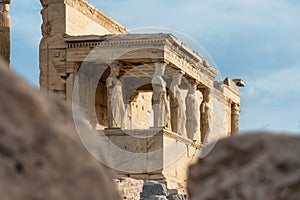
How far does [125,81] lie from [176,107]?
58.1 inches

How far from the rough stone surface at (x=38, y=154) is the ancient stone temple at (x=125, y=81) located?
1676cm

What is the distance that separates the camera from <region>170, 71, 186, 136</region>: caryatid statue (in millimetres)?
23172

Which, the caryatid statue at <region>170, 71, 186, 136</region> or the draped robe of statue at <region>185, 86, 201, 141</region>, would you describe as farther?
the draped robe of statue at <region>185, 86, 201, 141</region>

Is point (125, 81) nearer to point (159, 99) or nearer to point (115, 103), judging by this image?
point (159, 99)

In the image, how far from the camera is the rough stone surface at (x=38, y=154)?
75.1 inches

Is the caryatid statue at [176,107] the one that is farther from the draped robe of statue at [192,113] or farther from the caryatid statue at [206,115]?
the caryatid statue at [206,115]

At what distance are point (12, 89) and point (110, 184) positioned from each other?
0.27 m

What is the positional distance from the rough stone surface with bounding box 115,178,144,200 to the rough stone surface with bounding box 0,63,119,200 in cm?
1108

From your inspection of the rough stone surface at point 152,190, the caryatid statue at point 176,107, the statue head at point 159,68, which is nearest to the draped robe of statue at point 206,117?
the caryatid statue at point 176,107

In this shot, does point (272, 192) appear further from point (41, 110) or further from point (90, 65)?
point (90, 65)

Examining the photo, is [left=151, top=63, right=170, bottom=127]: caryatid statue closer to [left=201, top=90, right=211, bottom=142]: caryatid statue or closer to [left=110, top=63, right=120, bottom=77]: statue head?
[left=110, top=63, right=120, bottom=77]: statue head

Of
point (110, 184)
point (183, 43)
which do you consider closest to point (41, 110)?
point (110, 184)

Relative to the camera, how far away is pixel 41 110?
1.97m

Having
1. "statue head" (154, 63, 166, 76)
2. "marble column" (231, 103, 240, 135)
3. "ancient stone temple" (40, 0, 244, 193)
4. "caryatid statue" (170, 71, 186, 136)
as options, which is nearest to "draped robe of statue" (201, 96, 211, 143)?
"ancient stone temple" (40, 0, 244, 193)
